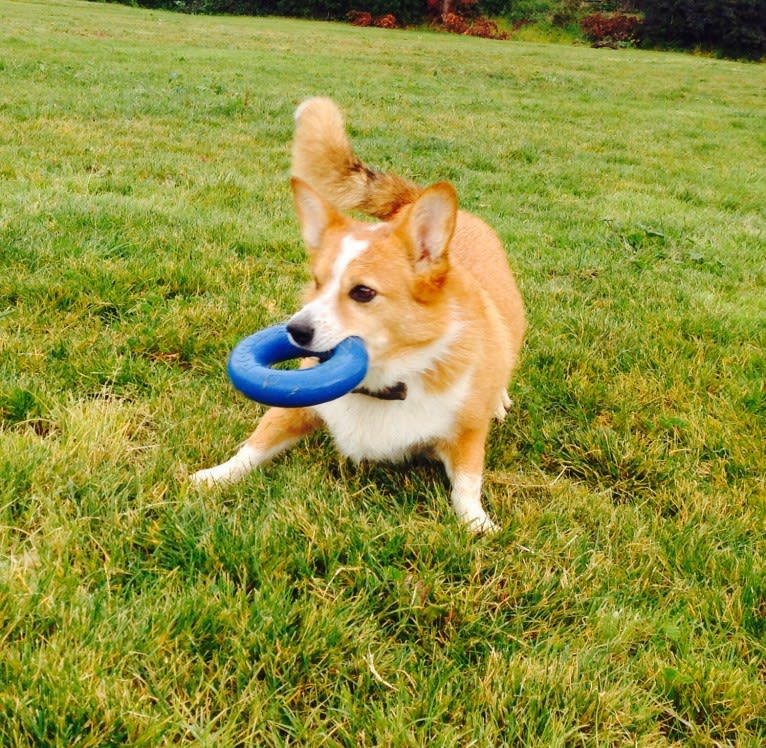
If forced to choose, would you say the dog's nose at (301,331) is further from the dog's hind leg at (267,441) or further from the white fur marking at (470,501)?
the white fur marking at (470,501)

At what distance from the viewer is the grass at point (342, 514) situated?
5.08 ft

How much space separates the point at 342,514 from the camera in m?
2.15

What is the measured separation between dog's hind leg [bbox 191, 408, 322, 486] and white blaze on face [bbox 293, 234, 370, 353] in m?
0.38

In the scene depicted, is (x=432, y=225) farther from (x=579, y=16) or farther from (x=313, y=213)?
(x=579, y=16)

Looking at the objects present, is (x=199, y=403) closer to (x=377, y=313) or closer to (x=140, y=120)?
(x=377, y=313)

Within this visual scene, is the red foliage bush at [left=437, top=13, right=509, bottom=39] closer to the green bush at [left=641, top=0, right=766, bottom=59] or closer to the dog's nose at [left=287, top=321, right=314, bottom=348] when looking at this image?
the green bush at [left=641, top=0, right=766, bottom=59]

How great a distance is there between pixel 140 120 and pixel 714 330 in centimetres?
712

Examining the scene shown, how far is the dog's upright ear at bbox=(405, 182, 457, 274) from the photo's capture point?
91.7 inches

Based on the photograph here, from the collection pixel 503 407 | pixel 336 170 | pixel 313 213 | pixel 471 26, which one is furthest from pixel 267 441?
pixel 471 26

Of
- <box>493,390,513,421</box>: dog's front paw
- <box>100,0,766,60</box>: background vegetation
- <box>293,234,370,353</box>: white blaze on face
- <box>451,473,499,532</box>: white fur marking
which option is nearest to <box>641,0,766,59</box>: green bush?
<box>100,0,766,60</box>: background vegetation

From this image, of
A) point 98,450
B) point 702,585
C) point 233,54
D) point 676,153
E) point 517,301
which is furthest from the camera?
point 233,54

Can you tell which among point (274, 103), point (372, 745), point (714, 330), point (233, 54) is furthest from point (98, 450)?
point (233, 54)

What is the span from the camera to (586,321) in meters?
4.02

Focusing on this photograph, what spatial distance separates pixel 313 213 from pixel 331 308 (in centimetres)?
56
